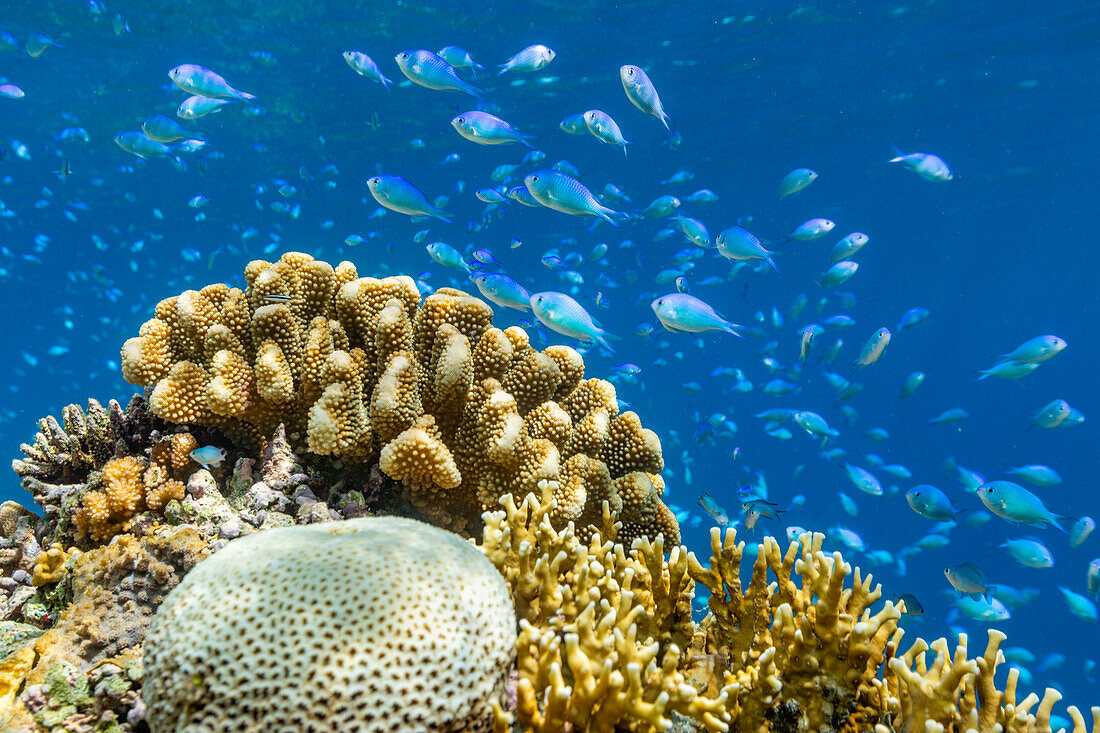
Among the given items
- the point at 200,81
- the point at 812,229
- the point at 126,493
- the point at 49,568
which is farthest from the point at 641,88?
the point at 49,568

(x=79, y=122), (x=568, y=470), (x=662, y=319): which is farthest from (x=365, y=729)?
(x=79, y=122)

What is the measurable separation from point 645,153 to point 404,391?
27.8 metres

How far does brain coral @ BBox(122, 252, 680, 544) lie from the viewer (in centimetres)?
297

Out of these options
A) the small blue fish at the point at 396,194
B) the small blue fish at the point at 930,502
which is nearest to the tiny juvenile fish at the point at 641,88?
the small blue fish at the point at 396,194

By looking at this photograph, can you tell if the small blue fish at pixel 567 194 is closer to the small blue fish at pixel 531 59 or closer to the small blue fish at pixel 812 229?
the small blue fish at pixel 531 59

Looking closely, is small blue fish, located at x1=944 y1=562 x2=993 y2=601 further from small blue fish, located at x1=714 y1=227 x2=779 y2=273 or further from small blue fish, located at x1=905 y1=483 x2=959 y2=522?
small blue fish, located at x1=714 y1=227 x2=779 y2=273

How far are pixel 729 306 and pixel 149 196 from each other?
6008 centimetres

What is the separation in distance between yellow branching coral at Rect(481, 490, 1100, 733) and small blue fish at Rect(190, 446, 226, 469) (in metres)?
1.80

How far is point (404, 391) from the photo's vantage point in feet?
9.96

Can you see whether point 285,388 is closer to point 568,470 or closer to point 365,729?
point 568,470

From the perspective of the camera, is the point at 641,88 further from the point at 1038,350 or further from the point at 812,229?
the point at 1038,350

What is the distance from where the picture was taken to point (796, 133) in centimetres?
2503

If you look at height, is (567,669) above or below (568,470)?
below

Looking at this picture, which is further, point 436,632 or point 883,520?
point 883,520
